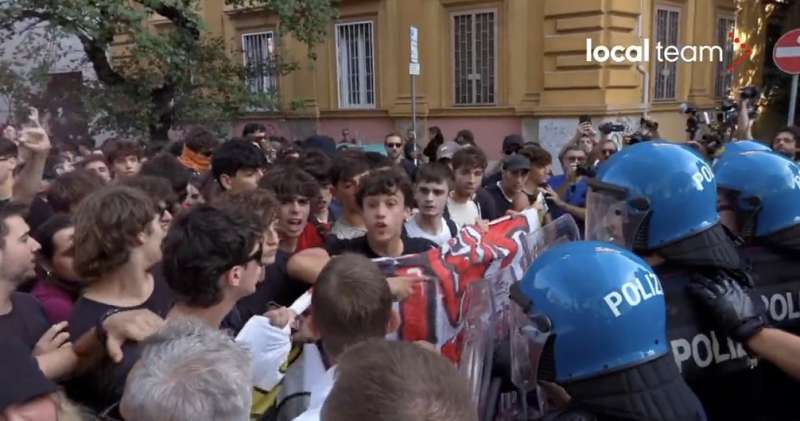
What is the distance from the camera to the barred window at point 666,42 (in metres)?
14.9

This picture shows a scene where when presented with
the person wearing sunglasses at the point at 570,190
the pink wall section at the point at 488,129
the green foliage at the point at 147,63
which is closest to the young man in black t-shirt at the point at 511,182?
the person wearing sunglasses at the point at 570,190

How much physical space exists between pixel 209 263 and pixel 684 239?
1.51 m

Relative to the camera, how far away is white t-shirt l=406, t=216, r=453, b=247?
4.12 m

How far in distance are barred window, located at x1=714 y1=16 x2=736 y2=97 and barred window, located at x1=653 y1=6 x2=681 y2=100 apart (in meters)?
1.98

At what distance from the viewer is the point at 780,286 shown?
2.48 metres

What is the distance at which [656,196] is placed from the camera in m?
2.35

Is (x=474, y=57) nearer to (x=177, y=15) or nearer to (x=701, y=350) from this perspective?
(x=177, y=15)

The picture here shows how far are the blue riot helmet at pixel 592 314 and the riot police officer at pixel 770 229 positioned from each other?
26.5 inches

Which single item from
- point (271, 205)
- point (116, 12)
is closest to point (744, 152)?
point (271, 205)

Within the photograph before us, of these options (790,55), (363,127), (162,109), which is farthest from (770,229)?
(363,127)

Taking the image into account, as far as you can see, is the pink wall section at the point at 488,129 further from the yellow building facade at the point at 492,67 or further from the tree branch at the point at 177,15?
the tree branch at the point at 177,15

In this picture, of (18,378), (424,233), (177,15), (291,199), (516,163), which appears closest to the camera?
(18,378)

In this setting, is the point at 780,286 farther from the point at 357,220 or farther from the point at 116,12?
the point at 116,12

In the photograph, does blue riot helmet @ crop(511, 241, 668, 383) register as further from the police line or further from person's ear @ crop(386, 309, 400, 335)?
person's ear @ crop(386, 309, 400, 335)
